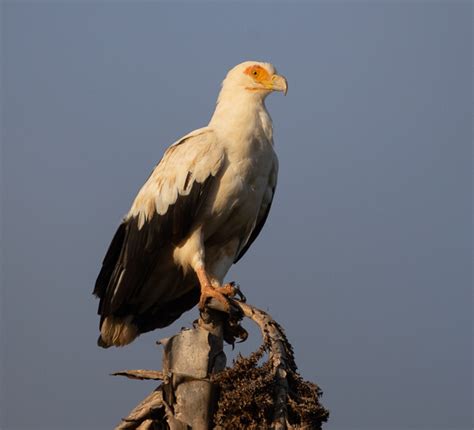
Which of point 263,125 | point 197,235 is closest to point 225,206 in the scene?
point 197,235

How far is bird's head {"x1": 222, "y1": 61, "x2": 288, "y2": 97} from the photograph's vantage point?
25.6 ft

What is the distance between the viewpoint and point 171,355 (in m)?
5.55

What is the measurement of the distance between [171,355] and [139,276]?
5.93 feet

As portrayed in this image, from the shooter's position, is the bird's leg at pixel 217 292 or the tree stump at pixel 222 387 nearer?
the tree stump at pixel 222 387

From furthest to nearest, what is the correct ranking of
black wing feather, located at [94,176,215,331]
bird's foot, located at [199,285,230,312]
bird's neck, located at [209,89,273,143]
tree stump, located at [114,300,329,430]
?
bird's neck, located at [209,89,273,143], black wing feather, located at [94,176,215,331], bird's foot, located at [199,285,230,312], tree stump, located at [114,300,329,430]

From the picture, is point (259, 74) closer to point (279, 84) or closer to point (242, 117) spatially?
point (279, 84)

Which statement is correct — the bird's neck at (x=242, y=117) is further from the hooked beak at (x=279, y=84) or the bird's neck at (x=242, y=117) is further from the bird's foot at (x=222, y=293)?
the bird's foot at (x=222, y=293)

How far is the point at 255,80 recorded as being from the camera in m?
7.85

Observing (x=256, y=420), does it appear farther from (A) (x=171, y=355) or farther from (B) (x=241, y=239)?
(B) (x=241, y=239)

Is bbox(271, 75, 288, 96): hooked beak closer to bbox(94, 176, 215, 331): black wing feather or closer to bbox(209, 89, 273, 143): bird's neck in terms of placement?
bbox(209, 89, 273, 143): bird's neck

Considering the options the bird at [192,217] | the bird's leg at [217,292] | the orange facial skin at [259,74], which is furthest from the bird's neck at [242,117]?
the bird's leg at [217,292]

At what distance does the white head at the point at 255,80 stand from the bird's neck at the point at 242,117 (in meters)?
0.05

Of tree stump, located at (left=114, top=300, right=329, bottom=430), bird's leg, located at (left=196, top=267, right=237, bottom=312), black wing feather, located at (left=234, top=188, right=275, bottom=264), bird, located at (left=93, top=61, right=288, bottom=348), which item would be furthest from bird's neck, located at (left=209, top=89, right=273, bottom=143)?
tree stump, located at (left=114, top=300, right=329, bottom=430)

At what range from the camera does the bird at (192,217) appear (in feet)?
23.6
